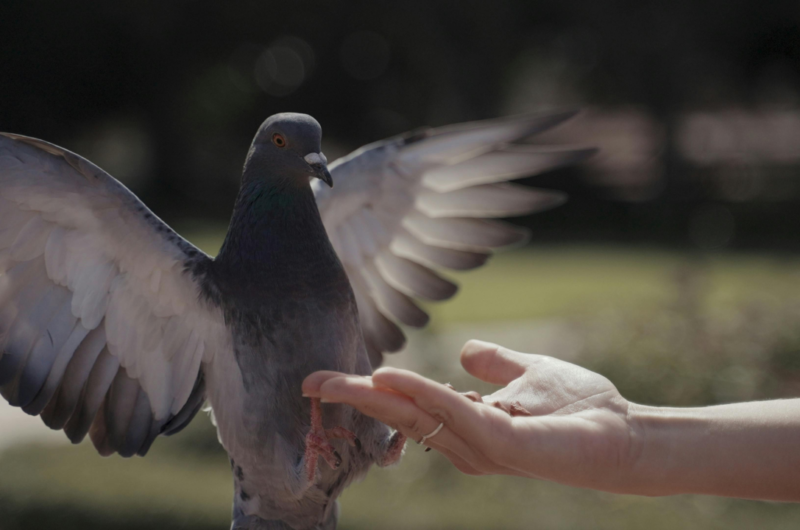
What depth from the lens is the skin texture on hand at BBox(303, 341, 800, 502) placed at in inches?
102

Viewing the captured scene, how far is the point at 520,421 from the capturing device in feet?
8.63

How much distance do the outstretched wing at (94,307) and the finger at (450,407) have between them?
1.01 m

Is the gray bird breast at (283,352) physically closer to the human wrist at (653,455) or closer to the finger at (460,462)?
the finger at (460,462)

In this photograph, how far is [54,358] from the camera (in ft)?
10.6

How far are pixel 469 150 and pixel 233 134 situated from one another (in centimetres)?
2738

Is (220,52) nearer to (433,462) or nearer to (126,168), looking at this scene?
(126,168)

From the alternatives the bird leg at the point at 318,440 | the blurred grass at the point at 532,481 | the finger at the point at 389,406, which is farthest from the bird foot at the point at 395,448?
the blurred grass at the point at 532,481

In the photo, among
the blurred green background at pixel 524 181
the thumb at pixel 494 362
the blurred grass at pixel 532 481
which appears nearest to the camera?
the thumb at pixel 494 362

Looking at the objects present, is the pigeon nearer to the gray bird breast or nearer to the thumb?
the gray bird breast

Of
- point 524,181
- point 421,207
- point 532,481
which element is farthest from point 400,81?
point 421,207

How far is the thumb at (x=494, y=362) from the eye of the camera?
322cm

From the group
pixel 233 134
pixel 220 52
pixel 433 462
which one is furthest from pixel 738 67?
pixel 433 462

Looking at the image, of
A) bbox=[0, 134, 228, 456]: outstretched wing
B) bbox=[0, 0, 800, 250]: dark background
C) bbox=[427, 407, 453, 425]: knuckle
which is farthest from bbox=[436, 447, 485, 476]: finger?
bbox=[0, 0, 800, 250]: dark background

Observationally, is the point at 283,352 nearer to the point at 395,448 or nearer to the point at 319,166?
the point at 395,448
